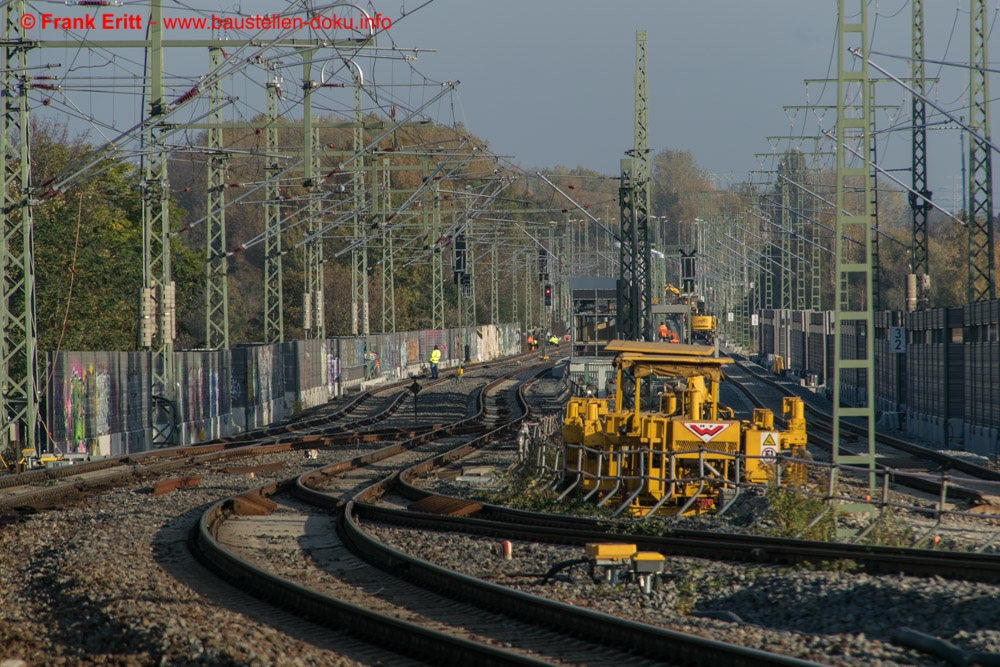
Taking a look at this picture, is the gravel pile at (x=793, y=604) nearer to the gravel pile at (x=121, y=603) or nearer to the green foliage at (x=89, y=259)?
the gravel pile at (x=121, y=603)

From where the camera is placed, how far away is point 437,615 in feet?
33.2

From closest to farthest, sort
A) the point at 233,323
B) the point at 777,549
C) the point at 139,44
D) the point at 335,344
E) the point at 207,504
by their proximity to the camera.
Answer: the point at 777,549 < the point at 207,504 < the point at 139,44 < the point at 335,344 < the point at 233,323

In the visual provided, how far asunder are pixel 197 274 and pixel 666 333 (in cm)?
2378

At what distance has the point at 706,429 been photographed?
17.3 metres

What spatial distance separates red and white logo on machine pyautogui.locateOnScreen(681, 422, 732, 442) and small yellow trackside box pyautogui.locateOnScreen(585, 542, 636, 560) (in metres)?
6.20

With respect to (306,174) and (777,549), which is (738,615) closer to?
(777,549)

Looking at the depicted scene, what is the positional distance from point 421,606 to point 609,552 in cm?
188

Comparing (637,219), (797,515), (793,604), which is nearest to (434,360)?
(637,219)

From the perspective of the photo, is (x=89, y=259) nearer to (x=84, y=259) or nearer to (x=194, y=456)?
(x=84, y=259)

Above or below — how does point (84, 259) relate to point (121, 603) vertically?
above

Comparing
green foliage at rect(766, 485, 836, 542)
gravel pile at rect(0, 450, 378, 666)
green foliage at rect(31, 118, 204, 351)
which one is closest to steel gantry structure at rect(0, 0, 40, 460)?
green foliage at rect(31, 118, 204, 351)

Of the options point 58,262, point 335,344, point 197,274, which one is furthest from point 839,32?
point 197,274

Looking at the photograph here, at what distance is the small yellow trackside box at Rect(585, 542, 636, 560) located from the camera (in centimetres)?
1127

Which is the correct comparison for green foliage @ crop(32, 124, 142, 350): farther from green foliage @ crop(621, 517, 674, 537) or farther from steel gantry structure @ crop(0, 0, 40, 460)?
green foliage @ crop(621, 517, 674, 537)
